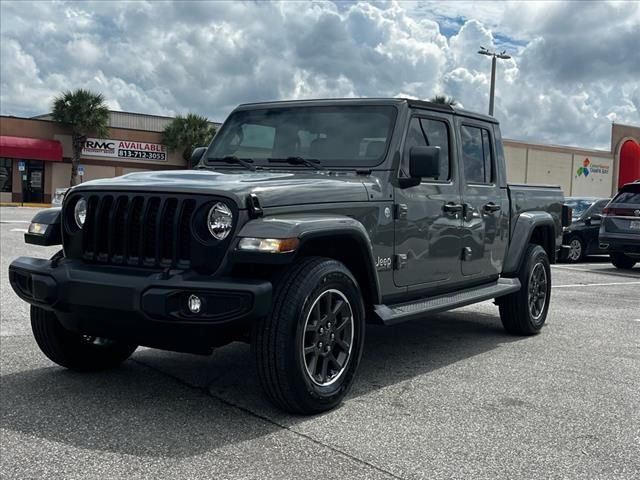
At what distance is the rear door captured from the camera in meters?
5.98

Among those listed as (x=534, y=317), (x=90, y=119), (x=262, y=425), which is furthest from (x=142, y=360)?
(x=90, y=119)

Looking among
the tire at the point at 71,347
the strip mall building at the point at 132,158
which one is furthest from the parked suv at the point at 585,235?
the strip mall building at the point at 132,158

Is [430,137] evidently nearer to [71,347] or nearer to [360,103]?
[360,103]

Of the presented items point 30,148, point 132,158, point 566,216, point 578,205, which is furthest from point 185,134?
point 566,216

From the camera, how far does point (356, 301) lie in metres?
4.48

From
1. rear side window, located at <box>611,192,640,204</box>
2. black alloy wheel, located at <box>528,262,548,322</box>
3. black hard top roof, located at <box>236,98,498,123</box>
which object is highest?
black hard top roof, located at <box>236,98,498,123</box>

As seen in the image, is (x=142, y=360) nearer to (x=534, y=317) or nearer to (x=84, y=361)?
(x=84, y=361)

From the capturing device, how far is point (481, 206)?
20.2 ft

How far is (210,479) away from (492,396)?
2142mm

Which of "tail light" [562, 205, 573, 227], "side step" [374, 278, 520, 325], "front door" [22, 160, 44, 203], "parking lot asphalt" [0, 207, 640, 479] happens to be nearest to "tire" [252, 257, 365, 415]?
"parking lot asphalt" [0, 207, 640, 479]

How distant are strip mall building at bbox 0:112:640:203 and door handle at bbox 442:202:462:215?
35.3 meters

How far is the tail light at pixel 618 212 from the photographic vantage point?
13922 mm

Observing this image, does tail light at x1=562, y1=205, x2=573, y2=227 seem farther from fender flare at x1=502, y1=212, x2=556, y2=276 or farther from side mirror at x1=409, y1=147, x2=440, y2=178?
side mirror at x1=409, y1=147, x2=440, y2=178

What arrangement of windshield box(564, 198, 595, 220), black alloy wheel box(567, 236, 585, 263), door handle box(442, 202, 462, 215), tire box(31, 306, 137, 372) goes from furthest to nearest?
windshield box(564, 198, 595, 220), black alloy wheel box(567, 236, 585, 263), door handle box(442, 202, 462, 215), tire box(31, 306, 137, 372)
